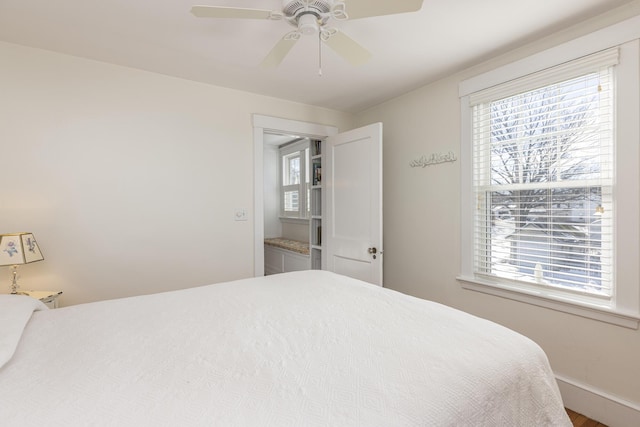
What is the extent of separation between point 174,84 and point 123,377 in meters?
2.38

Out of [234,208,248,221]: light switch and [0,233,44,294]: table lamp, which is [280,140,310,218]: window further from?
[0,233,44,294]: table lamp

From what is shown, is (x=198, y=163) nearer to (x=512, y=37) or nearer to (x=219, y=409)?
(x=219, y=409)

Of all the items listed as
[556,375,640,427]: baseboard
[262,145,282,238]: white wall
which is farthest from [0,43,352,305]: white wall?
[556,375,640,427]: baseboard

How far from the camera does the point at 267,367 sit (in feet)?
3.05

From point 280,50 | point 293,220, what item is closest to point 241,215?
point 280,50

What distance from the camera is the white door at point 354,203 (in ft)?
9.16

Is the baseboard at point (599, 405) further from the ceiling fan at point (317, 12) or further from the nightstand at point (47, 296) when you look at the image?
the nightstand at point (47, 296)

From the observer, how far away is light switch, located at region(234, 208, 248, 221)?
113 inches

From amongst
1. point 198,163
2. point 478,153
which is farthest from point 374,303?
point 198,163

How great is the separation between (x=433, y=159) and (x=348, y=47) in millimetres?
1428

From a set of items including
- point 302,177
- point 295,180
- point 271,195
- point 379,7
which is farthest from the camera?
point 271,195

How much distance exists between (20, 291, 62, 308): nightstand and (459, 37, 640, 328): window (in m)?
2.88

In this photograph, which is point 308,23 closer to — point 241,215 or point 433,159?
point 433,159

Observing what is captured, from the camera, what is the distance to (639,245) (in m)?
1.62
